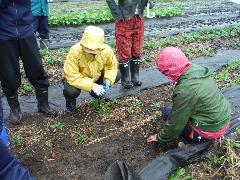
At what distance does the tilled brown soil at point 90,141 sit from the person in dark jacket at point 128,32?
24.5 inches

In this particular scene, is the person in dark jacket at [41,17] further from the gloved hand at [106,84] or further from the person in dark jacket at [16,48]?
the gloved hand at [106,84]

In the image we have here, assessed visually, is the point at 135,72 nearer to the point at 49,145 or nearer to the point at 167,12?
the point at 49,145

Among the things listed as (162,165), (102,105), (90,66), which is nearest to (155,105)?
(102,105)

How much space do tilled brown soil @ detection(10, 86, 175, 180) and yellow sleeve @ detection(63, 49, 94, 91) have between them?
0.50 m

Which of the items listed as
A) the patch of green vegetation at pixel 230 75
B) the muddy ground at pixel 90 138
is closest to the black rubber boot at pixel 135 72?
the muddy ground at pixel 90 138

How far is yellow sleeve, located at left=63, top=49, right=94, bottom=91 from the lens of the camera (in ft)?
14.5

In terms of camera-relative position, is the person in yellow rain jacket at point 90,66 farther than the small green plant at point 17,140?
No

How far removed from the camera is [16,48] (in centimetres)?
434

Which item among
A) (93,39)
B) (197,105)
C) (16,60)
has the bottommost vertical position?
(197,105)

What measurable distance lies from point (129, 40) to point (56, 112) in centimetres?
149

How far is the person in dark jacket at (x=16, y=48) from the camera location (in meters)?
4.15

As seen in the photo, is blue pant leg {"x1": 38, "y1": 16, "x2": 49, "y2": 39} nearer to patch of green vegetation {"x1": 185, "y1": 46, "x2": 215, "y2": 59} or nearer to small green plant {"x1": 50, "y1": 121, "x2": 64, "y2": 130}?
patch of green vegetation {"x1": 185, "y1": 46, "x2": 215, "y2": 59}

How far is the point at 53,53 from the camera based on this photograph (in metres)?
6.98

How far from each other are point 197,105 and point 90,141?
1.36 m
